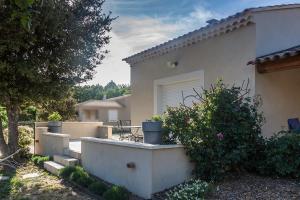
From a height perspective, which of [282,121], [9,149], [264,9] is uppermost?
[264,9]

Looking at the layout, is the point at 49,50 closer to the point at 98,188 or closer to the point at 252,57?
the point at 98,188

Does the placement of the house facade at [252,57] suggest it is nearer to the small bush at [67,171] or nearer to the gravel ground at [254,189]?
the gravel ground at [254,189]

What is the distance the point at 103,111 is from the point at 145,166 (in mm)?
36053

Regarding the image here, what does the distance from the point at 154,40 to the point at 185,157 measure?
7063 mm

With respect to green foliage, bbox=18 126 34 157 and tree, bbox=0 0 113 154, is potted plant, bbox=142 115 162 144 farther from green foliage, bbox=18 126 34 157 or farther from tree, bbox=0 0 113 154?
green foliage, bbox=18 126 34 157

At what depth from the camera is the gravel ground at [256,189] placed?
598 centimetres

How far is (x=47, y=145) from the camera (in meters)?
13.0

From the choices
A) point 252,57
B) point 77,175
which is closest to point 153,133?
point 77,175

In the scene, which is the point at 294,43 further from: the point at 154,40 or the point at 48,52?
the point at 48,52

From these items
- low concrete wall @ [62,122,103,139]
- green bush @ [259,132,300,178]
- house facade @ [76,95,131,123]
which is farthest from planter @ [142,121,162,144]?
house facade @ [76,95,131,123]

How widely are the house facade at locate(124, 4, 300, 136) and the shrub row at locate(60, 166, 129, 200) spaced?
3181mm

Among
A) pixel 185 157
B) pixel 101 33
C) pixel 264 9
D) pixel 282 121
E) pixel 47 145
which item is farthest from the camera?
pixel 47 145

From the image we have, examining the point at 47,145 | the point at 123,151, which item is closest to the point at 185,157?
the point at 123,151

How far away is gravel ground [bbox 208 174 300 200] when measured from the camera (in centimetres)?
598
